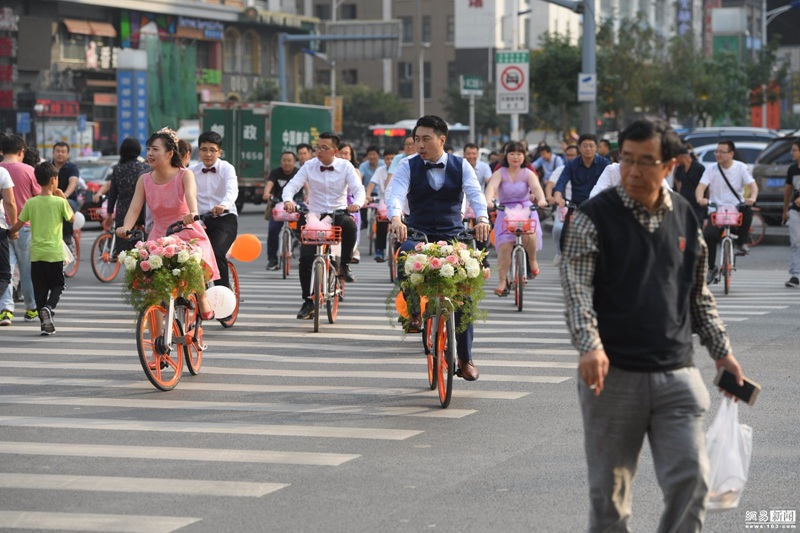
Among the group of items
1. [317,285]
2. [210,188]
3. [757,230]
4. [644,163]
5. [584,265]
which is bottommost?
[757,230]

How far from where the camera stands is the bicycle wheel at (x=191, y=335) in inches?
425

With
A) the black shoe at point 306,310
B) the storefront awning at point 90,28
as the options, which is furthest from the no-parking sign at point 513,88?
the storefront awning at point 90,28

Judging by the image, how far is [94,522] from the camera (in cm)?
655

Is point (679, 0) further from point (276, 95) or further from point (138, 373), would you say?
point (138, 373)

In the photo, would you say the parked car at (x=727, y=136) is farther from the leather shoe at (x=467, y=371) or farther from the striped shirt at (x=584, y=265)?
the striped shirt at (x=584, y=265)

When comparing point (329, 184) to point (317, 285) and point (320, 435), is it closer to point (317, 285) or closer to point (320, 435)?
point (317, 285)

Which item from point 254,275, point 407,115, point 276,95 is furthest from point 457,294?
point 407,115

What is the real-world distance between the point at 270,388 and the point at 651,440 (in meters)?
5.77

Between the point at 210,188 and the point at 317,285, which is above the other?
the point at 210,188

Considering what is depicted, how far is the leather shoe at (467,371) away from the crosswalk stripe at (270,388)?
0.12 m

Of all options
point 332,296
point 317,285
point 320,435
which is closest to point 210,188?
point 317,285

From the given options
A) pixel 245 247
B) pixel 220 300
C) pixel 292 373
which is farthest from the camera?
pixel 245 247

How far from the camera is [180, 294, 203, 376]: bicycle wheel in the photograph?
1080 cm

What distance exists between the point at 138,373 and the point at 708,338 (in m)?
6.83
